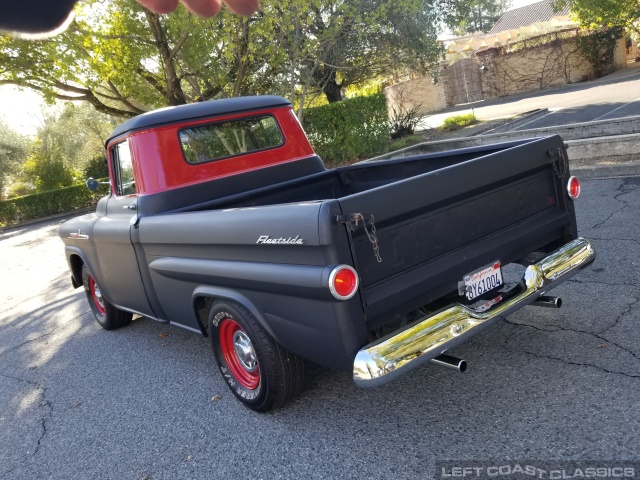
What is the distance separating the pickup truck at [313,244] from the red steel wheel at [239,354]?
0.01m

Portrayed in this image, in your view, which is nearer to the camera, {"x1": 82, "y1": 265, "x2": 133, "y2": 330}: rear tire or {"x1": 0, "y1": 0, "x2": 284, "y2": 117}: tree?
{"x1": 82, "y1": 265, "x2": 133, "y2": 330}: rear tire

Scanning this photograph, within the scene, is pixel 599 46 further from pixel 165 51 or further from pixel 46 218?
pixel 46 218

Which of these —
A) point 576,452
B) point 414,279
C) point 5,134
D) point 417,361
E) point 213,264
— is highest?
point 5,134

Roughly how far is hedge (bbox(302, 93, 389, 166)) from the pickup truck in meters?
9.64

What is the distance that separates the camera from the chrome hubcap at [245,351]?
11.1 ft

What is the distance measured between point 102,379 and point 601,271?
415 cm

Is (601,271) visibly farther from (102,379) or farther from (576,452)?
(102,379)

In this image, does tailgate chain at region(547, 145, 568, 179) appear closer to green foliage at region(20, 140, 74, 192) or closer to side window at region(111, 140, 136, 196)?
side window at region(111, 140, 136, 196)

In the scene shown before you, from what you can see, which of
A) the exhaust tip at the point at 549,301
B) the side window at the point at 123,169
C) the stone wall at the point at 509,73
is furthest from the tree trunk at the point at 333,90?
the exhaust tip at the point at 549,301

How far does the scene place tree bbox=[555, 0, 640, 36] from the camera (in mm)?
23641

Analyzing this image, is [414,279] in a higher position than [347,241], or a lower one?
lower

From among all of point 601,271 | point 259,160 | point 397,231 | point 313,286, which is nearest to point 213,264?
point 313,286

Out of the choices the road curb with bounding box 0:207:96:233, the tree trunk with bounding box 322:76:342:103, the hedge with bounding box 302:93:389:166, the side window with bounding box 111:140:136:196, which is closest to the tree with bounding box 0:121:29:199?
the road curb with bounding box 0:207:96:233

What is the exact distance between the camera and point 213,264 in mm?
3309
